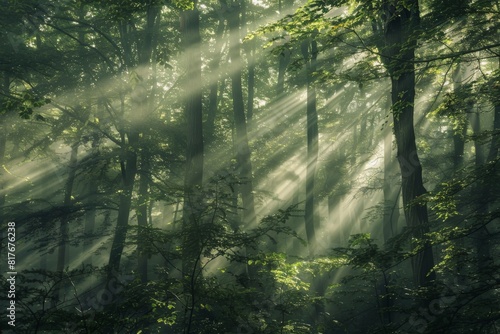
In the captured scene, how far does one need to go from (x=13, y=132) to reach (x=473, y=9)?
17302mm

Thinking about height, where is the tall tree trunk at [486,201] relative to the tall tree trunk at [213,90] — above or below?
below

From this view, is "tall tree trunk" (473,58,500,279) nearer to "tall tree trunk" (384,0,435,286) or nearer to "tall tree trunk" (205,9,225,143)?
"tall tree trunk" (384,0,435,286)

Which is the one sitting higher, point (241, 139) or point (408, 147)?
point (241, 139)

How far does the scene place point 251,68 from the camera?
2122 cm

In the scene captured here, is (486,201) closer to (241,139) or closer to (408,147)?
(408,147)

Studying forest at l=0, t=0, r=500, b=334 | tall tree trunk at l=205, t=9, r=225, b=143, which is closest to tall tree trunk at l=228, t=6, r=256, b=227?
forest at l=0, t=0, r=500, b=334

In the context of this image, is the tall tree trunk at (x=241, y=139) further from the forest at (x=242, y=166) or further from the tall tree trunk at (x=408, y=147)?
the tall tree trunk at (x=408, y=147)

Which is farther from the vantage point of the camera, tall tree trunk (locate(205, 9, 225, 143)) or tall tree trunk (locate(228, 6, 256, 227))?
tall tree trunk (locate(205, 9, 225, 143))

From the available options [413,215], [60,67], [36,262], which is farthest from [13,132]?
[36,262]

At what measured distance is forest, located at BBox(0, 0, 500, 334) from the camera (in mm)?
6402

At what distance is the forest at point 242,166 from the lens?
6402mm

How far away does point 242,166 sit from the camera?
15.6 metres

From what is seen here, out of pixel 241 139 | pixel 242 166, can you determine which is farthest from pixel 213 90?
pixel 242 166

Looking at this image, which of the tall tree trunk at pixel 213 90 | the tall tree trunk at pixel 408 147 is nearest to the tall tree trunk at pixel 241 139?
the tall tree trunk at pixel 213 90
